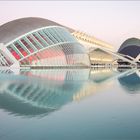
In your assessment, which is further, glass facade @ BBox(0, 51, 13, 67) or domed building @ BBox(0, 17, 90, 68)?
glass facade @ BBox(0, 51, 13, 67)

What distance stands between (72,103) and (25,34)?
35211 millimetres

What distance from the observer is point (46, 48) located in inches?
1697

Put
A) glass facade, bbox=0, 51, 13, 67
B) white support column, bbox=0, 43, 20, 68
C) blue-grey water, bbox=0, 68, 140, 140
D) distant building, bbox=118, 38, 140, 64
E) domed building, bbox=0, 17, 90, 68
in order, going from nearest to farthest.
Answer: blue-grey water, bbox=0, 68, 140, 140, white support column, bbox=0, 43, 20, 68, domed building, bbox=0, 17, 90, 68, glass facade, bbox=0, 51, 13, 67, distant building, bbox=118, 38, 140, 64

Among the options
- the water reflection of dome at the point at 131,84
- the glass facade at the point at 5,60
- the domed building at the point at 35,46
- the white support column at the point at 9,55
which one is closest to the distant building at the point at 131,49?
the domed building at the point at 35,46

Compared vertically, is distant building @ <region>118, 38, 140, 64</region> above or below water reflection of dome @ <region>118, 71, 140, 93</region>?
above

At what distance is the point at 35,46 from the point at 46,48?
5.68ft

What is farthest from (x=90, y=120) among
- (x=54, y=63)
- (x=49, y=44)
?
(x=54, y=63)

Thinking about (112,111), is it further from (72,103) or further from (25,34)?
(25,34)

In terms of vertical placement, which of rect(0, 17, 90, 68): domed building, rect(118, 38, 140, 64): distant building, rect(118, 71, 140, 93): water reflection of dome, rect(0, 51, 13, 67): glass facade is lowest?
rect(118, 71, 140, 93): water reflection of dome

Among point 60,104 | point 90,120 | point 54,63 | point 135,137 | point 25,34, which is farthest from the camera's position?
point 54,63

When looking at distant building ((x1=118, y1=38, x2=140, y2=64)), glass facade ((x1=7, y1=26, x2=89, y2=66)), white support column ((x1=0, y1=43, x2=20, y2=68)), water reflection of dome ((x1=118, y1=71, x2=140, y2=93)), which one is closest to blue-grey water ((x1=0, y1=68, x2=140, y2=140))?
water reflection of dome ((x1=118, y1=71, x2=140, y2=93))

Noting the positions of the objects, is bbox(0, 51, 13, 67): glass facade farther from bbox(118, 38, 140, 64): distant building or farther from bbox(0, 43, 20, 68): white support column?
bbox(118, 38, 140, 64): distant building

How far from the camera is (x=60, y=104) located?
9477 millimetres

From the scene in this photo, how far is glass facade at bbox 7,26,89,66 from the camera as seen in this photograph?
138ft
